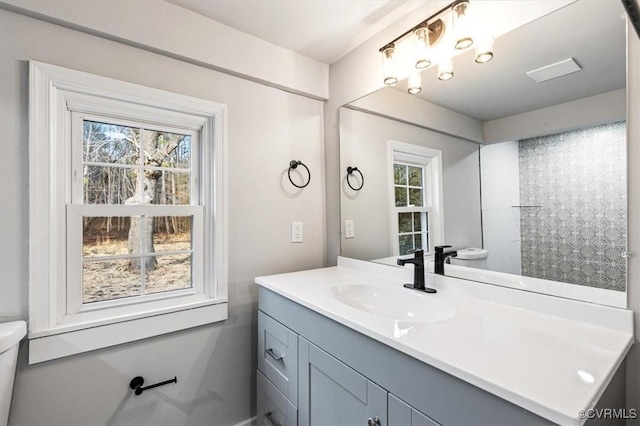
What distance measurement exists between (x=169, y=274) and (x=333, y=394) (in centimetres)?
103

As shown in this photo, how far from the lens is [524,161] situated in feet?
3.71

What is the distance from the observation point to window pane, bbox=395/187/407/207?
1.59 m

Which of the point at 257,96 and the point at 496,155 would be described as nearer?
the point at 496,155

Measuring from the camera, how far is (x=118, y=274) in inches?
56.3

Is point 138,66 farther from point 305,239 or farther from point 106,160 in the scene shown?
point 305,239

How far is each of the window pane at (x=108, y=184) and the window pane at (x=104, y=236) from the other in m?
0.09

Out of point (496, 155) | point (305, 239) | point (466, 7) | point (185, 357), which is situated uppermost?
point (466, 7)

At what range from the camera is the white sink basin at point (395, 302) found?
1.22 m

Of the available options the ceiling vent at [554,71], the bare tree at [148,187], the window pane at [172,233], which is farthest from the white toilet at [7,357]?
the ceiling vent at [554,71]

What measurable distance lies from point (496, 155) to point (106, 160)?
1.76 meters

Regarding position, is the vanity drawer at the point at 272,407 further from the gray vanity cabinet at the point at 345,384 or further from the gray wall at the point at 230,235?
the gray wall at the point at 230,235

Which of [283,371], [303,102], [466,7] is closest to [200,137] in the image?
[303,102]

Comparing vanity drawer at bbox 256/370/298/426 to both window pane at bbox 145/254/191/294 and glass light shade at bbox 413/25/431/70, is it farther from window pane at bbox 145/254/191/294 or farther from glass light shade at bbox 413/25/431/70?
glass light shade at bbox 413/25/431/70

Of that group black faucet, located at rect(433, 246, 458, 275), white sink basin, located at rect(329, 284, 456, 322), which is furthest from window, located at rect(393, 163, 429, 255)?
white sink basin, located at rect(329, 284, 456, 322)
